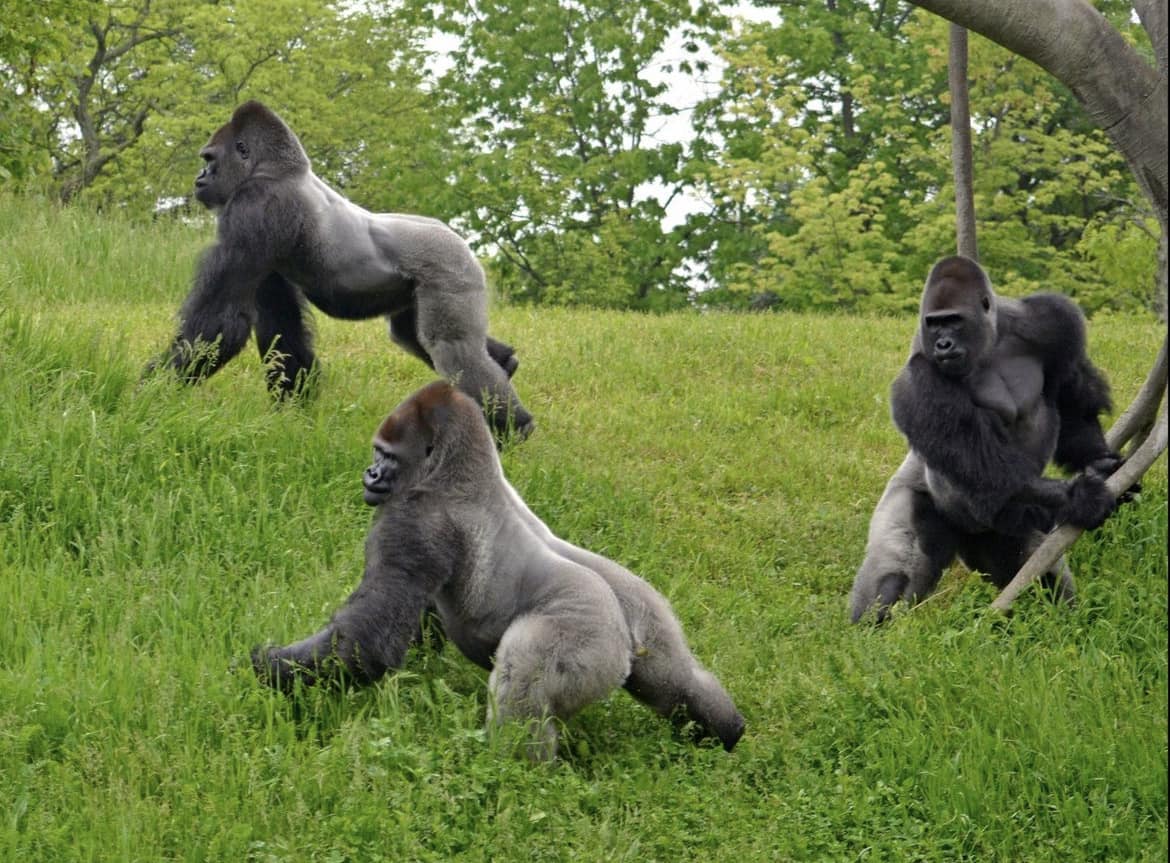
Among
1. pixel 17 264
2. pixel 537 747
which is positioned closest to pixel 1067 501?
pixel 537 747

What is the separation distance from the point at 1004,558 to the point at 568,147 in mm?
22013

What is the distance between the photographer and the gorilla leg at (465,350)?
6.86m

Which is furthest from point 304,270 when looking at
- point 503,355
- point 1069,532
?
point 1069,532

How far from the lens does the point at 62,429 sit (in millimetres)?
5809

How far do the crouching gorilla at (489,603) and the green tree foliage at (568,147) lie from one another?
18.7 metres

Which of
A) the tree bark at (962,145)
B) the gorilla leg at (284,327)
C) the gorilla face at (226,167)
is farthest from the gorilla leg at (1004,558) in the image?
the gorilla face at (226,167)

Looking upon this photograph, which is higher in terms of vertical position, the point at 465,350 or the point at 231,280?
the point at 231,280

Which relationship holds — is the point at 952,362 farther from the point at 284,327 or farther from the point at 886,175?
the point at 886,175

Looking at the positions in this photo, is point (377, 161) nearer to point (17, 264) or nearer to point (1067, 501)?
point (17, 264)

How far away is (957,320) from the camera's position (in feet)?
17.7

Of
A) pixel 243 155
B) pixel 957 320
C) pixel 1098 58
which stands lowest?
pixel 957 320

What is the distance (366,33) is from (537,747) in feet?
87.9

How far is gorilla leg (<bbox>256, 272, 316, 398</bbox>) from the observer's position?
7133mm

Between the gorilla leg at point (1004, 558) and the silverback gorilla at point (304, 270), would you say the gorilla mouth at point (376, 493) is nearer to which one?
the silverback gorilla at point (304, 270)
